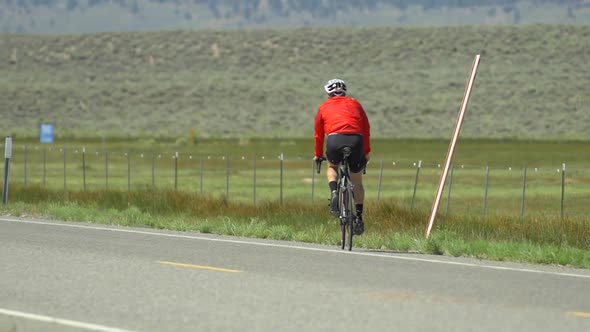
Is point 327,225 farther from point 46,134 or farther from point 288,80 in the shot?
point 288,80

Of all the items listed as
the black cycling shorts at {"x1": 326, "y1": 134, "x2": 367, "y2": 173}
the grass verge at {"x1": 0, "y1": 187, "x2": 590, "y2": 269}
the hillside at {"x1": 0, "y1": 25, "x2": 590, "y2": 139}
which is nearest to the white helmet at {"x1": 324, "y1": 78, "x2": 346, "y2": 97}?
the black cycling shorts at {"x1": 326, "y1": 134, "x2": 367, "y2": 173}

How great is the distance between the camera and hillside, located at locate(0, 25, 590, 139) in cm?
10088

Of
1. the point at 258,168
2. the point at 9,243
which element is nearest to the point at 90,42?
the point at 258,168

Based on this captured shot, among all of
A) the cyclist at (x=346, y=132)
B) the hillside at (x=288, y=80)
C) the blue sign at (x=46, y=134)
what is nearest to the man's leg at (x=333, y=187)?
the cyclist at (x=346, y=132)

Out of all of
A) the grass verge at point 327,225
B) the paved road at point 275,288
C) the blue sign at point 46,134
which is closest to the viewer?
the paved road at point 275,288

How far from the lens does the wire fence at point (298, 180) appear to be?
39.6 metres

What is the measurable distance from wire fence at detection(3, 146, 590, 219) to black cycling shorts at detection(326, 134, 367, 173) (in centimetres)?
1672

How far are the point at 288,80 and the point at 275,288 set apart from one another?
4043 inches

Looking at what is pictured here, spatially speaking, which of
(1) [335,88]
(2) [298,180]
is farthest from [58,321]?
(2) [298,180]

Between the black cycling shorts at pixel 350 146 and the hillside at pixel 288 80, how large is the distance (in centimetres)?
7788

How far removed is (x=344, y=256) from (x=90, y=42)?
381 ft

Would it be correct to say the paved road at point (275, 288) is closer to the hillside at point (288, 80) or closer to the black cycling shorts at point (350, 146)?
the black cycling shorts at point (350, 146)

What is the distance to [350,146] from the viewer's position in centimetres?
1700

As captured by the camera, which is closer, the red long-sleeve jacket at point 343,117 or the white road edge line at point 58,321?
the white road edge line at point 58,321
